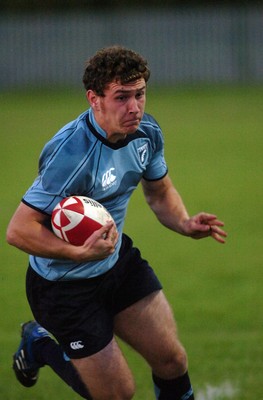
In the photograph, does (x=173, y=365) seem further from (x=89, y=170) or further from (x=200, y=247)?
(x=200, y=247)

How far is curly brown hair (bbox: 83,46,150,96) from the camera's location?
6.69 m

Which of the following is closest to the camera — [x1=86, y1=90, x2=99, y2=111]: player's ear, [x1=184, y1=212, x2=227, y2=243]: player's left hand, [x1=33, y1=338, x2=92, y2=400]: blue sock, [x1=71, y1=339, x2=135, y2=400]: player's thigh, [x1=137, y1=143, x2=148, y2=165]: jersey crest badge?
[x1=71, y1=339, x2=135, y2=400]: player's thigh

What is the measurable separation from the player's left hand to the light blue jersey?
47 centimetres

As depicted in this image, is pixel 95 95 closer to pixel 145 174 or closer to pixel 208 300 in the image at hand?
pixel 145 174

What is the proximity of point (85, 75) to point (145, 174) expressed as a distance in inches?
38.6

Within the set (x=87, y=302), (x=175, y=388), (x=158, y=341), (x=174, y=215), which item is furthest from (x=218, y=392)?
(x=87, y=302)

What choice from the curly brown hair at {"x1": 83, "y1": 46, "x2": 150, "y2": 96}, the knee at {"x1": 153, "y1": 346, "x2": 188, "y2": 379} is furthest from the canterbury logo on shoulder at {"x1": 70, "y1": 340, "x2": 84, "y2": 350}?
the curly brown hair at {"x1": 83, "y1": 46, "x2": 150, "y2": 96}

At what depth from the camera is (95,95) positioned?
6801 millimetres

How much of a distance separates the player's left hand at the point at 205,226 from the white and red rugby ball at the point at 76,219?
89cm

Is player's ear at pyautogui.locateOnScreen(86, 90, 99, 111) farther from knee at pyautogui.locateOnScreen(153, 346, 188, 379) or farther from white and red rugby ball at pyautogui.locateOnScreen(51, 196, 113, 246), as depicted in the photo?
knee at pyautogui.locateOnScreen(153, 346, 188, 379)

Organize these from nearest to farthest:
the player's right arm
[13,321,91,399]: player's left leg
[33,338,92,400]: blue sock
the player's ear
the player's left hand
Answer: the player's right arm < the player's ear < [33,338,92,400]: blue sock < the player's left hand < [13,321,91,399]: player's left leg

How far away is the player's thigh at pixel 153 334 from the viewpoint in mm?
7023

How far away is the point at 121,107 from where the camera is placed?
6.72 meters

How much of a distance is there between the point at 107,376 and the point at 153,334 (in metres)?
0.51
